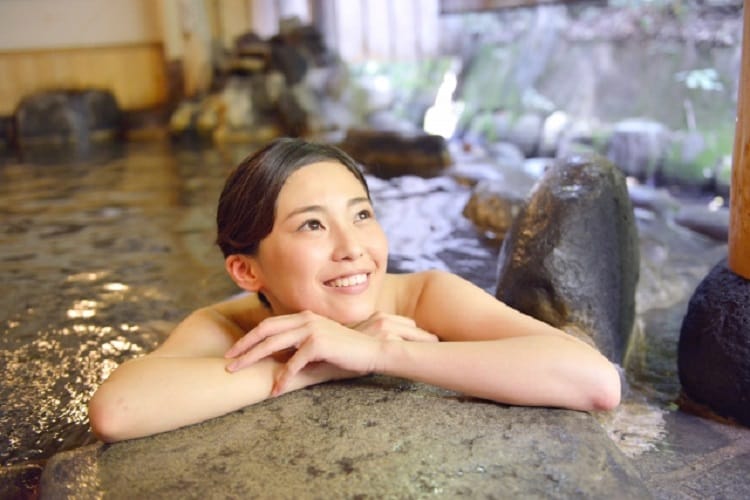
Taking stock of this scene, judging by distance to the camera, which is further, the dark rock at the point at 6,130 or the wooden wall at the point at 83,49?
the wooden wall at the point at 83,49

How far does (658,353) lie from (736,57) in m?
7.08

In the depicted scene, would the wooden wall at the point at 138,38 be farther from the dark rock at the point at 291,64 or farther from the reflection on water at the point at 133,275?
the reflection on water at the point at 133,275

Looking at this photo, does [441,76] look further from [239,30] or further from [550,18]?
[239,30]

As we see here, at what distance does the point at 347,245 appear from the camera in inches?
77.2

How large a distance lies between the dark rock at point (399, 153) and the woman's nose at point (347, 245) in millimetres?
6173

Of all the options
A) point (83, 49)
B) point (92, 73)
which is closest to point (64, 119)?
point (92, 73)

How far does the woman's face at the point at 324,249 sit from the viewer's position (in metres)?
1.97

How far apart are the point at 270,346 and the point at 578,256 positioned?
71.0 inches

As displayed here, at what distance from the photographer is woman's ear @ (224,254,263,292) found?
2.17 m

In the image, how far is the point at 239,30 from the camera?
50.9ft

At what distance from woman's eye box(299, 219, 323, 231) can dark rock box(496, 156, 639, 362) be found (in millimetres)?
1447

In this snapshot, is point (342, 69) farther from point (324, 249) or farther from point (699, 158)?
point (324, 249)

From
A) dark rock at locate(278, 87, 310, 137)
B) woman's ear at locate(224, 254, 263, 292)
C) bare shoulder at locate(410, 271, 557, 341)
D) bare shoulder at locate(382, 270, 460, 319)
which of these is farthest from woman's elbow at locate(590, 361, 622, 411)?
dark rock at locate(278, 87, 310, 137)

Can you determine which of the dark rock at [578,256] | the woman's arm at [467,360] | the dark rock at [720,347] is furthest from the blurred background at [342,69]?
the woman's arm at [467,360]
